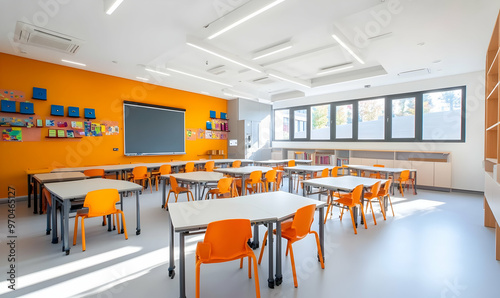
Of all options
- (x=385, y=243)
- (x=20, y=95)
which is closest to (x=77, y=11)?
(x=20, y=95)

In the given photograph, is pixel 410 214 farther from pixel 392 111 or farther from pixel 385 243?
pixel 392 111

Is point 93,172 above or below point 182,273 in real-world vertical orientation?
above

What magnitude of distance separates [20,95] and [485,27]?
31.7 feet

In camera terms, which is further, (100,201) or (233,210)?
(100,201)

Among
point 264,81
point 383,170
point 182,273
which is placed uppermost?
point 264,81

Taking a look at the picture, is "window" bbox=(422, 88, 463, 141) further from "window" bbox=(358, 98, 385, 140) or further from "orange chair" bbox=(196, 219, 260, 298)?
"orange chair" bbox=(196, 219, 260, 298)

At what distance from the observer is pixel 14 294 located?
84.1 inches

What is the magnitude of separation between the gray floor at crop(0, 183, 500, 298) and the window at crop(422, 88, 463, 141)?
3.91 m

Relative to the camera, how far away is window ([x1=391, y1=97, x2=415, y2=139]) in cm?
768

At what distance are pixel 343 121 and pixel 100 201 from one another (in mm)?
8641

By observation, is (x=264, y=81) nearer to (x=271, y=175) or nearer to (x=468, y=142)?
(x=271, y=175)

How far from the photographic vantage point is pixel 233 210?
2.42 m

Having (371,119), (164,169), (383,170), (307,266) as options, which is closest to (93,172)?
(164,169)

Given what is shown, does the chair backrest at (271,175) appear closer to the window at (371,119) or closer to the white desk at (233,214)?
the white desk at (233,214)
